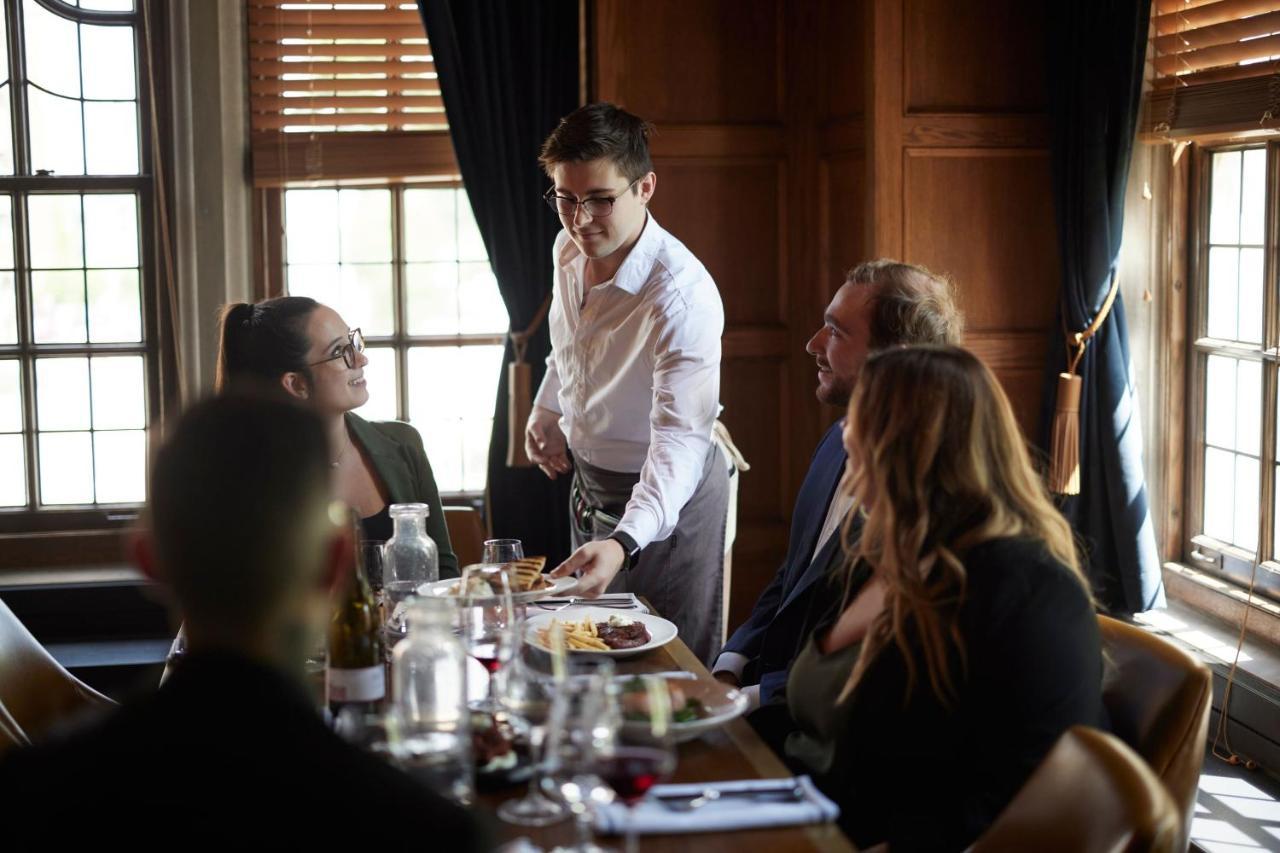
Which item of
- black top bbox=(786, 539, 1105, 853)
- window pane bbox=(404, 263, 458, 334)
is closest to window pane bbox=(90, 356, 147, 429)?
window pane bbox=(404, 263, 458, 334)

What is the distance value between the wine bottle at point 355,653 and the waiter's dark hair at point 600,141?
1.37 metres

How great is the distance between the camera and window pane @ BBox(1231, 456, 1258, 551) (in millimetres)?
3594

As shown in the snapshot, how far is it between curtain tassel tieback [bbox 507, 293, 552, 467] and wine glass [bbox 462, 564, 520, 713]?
6.71ft

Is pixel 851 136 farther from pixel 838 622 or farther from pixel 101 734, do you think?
pixel 101 734

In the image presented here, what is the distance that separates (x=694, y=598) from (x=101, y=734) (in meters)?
2.31

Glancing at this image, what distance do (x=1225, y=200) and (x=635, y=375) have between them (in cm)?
166

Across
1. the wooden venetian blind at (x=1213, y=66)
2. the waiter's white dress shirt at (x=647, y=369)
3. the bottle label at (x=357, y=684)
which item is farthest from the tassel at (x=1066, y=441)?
the bottle label at (x=357, y=684)

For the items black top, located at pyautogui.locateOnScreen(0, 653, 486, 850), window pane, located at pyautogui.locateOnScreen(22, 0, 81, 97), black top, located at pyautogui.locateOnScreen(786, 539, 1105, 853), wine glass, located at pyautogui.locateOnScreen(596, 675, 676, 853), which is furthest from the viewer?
window pane, located at pyautogui.locateOnScreen(22, 0, 81, 97)

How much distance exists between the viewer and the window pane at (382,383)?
4.66 m

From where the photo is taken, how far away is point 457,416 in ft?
15.5

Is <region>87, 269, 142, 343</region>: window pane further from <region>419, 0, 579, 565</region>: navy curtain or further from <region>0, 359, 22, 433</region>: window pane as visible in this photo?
<region>419, 0, 579, 565</region>: navy curtain

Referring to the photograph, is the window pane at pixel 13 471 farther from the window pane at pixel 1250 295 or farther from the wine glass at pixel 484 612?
the window pane at pixel 1250 295

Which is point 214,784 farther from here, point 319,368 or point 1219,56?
point 1219,56

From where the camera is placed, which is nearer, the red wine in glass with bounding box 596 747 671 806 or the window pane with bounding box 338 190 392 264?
the red wine in glass with bounding box 596 747 671 806
